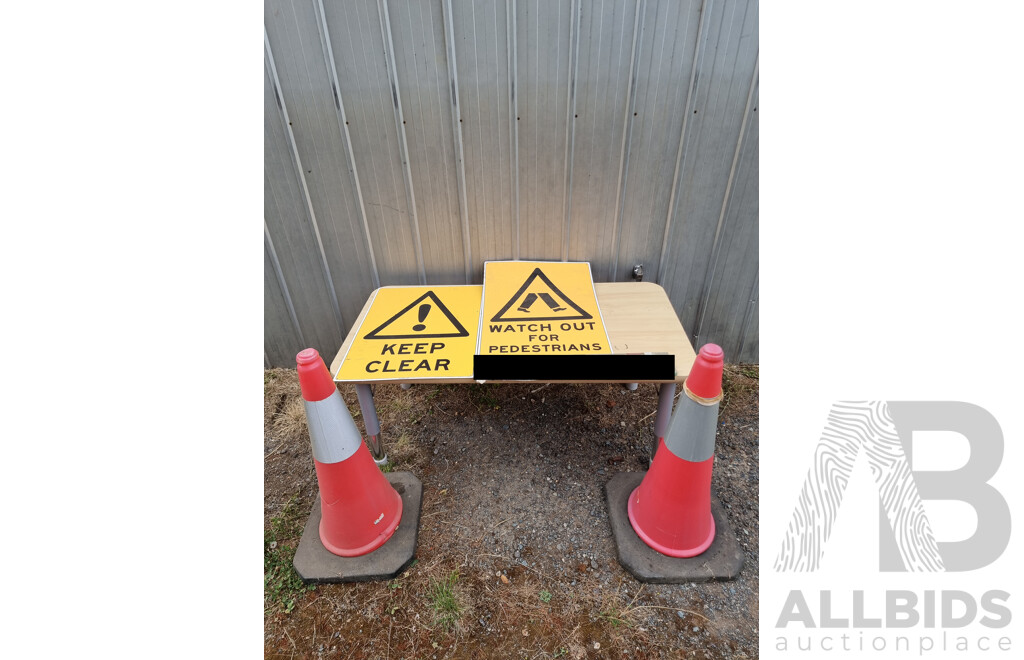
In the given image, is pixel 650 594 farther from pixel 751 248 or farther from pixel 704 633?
pixel 751 248

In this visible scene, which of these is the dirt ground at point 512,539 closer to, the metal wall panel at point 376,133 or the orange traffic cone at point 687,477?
the orange traffic cone at point 687,477

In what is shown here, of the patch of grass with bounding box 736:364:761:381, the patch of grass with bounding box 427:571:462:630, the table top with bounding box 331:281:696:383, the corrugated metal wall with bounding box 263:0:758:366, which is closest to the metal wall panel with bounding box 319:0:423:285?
the corrugated metal wall with bounding box 263:0:758:366

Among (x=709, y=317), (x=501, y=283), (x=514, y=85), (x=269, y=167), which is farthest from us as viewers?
(x=709, y=317)

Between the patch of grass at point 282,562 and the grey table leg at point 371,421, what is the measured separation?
0.45 meters

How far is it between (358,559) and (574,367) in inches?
50.3

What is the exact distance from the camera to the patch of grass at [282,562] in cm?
197

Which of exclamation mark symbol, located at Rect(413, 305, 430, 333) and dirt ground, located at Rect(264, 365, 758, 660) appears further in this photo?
exclamation mark symbol, located at Rect(413, 305, 430, 333)

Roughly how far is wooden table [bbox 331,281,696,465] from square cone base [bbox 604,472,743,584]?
51 centimetres

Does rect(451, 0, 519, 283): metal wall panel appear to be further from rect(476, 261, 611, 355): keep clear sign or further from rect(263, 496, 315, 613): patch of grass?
rect(263, 496, 315, 613): patch of grass

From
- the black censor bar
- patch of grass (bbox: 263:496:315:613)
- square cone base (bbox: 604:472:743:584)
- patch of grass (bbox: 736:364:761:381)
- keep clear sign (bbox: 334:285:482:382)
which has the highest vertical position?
keep clear sign (bbox: 334:285:482:382)

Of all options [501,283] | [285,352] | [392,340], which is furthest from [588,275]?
[285,352]

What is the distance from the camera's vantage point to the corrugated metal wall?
214cm

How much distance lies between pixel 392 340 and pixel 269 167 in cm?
113

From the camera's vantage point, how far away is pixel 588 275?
8.87 ft
